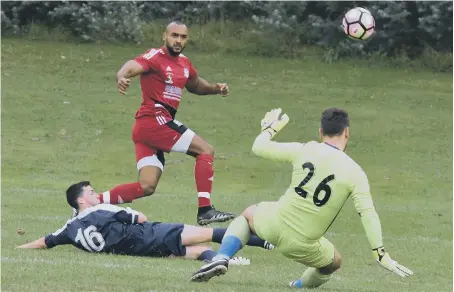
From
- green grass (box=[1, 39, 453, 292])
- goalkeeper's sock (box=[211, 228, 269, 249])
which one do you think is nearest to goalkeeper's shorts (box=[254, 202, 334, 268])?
green grass (box=[1, 39, 453, 292])

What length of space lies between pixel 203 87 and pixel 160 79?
878mm

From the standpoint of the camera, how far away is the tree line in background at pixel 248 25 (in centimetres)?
3241

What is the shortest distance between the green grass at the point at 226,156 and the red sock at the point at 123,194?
112 cm

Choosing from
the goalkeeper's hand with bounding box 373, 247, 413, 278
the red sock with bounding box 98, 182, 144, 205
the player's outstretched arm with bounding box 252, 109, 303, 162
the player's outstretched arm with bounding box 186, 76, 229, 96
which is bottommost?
the red sock with bounding box 98, 182, 144, 205

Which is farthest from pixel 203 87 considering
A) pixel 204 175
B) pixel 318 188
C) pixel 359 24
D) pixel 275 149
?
pixel 318 188

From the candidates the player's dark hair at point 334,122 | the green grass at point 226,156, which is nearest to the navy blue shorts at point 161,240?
the green grass at point 226,156

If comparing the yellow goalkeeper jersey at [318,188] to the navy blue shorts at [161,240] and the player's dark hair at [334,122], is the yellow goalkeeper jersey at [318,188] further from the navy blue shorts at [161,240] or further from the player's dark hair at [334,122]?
the navy blue shorts at [161,240]

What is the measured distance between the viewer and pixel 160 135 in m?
12.6

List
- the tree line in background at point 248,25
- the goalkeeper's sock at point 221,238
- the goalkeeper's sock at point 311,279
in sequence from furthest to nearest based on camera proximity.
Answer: the tree line in background at point 248,25 → the goalkeeper's sock at point 221,238 → the goalkeeper's sock at point 311,279

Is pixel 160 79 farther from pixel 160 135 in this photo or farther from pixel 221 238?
pixel 221 238

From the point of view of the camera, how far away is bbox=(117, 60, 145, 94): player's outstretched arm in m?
11.7

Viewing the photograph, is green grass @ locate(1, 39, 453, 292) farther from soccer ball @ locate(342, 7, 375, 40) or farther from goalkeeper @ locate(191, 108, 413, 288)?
soccer ball @ locate(342, 7, 375, 40)

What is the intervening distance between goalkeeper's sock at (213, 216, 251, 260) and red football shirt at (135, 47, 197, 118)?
346 cm

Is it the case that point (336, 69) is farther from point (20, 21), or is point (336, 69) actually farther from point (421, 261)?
point (421, 261)
